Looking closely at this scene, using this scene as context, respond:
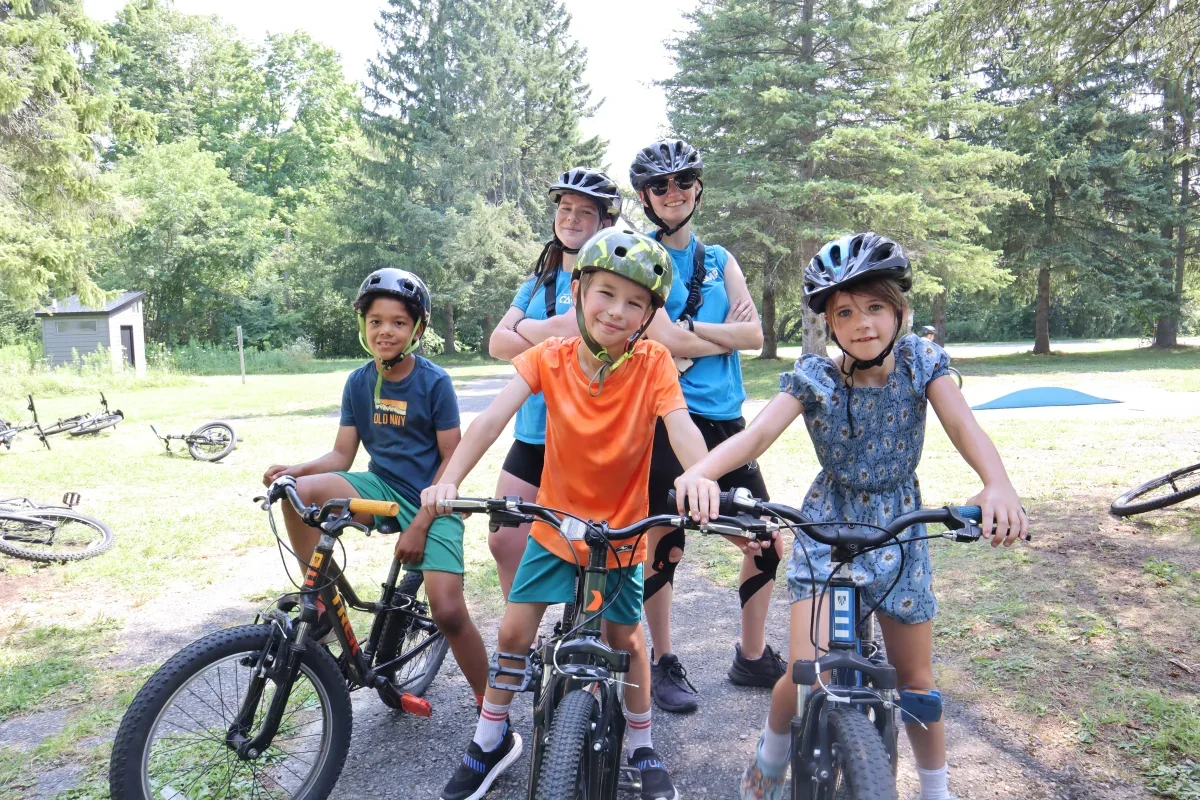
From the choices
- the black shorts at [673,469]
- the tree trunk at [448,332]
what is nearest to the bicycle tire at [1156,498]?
the black shorts at [673,469]

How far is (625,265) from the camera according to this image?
8.89 ft

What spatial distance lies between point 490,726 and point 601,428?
1233 millimetres

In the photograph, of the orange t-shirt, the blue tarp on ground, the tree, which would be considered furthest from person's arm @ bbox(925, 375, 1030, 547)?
the blue tarp on ground

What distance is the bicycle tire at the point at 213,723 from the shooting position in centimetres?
262

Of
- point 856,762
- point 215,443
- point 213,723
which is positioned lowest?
point 215,443

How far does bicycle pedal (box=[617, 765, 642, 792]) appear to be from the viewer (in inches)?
104

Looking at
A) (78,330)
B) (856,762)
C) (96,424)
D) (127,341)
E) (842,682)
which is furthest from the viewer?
(127,341)

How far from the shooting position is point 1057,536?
21.9ft

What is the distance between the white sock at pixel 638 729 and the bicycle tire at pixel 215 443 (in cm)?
1052

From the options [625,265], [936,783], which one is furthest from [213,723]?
[936,783]

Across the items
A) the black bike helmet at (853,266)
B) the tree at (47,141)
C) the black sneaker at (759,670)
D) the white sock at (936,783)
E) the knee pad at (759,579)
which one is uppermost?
the tree at (47,141)

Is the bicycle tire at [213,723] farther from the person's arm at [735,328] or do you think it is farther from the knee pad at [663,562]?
the person's arm at [735,328]

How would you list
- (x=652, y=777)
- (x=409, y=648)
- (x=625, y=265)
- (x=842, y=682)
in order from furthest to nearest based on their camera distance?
(x=409, y=648) → (x=652, y=777) → (x=625, y=265) → (x=842, y=682)

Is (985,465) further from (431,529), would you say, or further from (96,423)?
(96,423)
